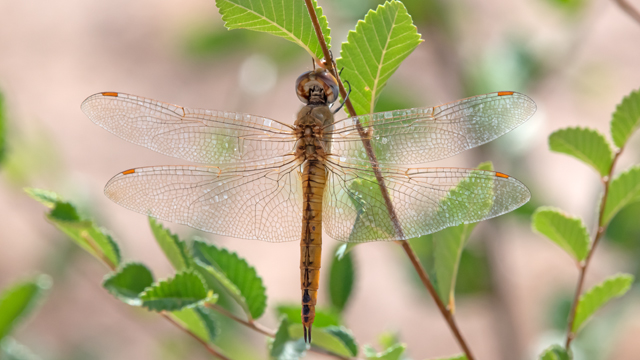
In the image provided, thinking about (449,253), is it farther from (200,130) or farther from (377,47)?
(200,130)

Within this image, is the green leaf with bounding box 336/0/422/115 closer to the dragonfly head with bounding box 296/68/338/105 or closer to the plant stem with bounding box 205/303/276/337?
the dragonfly head with bounding box 296/68/338/105

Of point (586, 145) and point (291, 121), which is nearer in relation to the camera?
point (586, 145)

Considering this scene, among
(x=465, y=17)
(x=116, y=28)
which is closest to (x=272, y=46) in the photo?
(x=465, y=17)

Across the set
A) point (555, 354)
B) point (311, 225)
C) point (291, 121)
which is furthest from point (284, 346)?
point (291, 121)

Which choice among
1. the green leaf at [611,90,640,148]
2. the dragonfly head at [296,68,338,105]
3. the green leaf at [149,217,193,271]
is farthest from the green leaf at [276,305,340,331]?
the green leaf at [611,90,640,148]

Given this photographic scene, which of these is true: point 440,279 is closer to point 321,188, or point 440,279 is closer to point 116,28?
point 321,188
